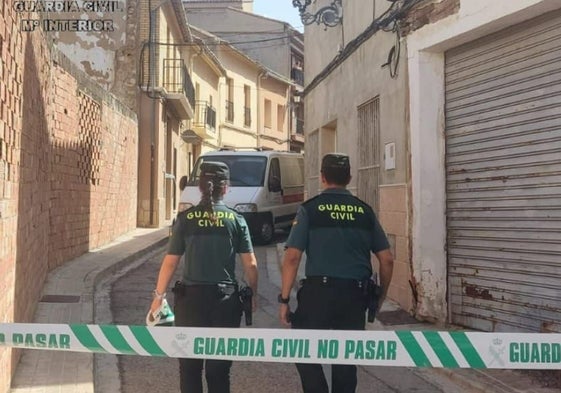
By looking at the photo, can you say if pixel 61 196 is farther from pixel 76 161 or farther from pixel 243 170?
pixel 243 170

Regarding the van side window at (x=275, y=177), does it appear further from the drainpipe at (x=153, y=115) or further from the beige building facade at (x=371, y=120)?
the drainpipe at (x=153, y=115)

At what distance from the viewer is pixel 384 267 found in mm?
4188

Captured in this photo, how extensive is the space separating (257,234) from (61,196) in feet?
19.4

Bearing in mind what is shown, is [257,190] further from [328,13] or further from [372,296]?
[372,296]

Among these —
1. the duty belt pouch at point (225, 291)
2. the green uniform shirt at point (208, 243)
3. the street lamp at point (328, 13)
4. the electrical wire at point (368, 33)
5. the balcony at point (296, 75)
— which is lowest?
the duty belt pouch at point (225, 291)

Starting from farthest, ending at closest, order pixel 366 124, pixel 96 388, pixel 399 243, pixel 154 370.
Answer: pixel 366 124 < pixel 399 243 < pixel 154 370 < pixel 96 388

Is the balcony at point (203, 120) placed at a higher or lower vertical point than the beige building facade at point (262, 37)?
lower

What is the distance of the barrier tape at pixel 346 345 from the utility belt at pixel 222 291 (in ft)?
1.46

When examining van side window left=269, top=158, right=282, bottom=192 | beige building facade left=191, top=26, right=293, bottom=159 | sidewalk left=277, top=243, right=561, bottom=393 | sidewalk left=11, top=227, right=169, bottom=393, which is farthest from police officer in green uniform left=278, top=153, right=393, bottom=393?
beige building facade left=191, top=26, right=293, bottom=159

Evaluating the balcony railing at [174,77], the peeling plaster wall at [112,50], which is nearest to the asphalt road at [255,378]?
the peeling plaster wall at [112,50]

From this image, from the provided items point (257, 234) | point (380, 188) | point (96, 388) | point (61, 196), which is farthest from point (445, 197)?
point (257, 234)

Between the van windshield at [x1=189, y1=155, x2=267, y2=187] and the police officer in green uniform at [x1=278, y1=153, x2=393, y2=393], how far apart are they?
37.4 ft

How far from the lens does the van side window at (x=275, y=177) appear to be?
1597cm

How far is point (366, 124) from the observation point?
9414 millimetres
